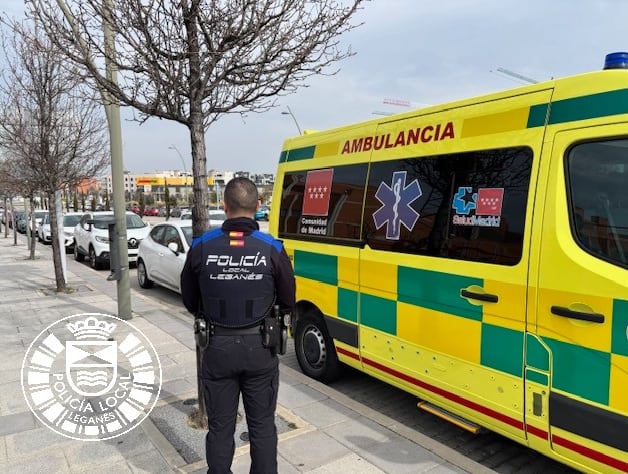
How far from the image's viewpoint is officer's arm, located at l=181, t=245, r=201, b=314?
94.8 inches

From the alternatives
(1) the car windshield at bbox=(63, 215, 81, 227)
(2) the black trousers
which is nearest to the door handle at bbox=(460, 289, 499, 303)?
(2) the black trousers

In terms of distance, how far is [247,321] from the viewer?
2.34 m

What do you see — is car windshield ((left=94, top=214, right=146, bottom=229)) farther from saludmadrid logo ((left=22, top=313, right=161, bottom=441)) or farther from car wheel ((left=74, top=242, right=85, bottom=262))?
saludmadrid logo ((left=22, top=313, right=161, bottom=441))

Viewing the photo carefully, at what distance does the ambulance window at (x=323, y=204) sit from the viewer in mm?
4004

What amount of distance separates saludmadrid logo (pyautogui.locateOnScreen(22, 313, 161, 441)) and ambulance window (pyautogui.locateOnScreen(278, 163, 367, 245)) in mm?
1978

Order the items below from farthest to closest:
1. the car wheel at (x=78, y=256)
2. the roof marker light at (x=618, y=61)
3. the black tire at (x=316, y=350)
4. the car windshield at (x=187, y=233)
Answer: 1. the car wheel at (x=78, y=256)
2. the car windshield at (x=187, y=233)
3. the black tire at (x=316, y=350)
4. the roof marker light at (x=618, y=61)

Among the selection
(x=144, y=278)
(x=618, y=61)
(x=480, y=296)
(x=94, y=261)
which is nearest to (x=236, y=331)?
(x=480, y=296)

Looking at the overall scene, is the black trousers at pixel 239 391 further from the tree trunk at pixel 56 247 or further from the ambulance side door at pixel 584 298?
the tree trunk at pixel 56 247

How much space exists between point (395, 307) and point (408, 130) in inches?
51.9

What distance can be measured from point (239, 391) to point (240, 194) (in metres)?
1.01

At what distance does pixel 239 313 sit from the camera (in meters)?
2.33

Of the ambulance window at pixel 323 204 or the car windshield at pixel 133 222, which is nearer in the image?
the ambulance window at pixel 323 204

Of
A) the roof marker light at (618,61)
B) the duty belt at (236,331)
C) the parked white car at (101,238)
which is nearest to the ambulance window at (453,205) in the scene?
the roof marker light at (618,61)

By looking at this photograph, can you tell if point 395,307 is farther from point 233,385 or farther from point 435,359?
point 233,385
